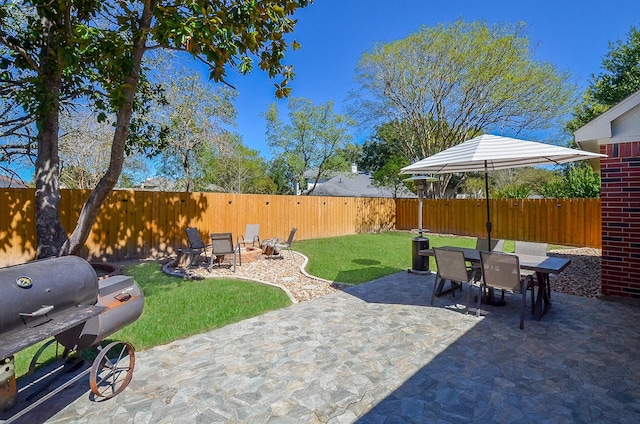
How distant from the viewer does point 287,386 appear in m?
2.85

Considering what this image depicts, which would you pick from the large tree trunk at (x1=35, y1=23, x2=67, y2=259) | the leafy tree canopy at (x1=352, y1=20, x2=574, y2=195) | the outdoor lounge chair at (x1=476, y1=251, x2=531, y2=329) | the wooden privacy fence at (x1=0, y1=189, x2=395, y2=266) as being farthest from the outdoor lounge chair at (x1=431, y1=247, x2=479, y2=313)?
the leafy tree canopy at (x1=352, y1=20, x2=574, y2=195)

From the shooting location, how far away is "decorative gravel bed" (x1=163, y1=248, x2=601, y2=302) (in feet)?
19.5

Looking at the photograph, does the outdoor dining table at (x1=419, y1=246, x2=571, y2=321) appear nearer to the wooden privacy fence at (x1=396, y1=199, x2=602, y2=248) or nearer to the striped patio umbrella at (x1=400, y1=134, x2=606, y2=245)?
the striped patio umbrella at (x1=400, y1=134, x2=606, y2=245)

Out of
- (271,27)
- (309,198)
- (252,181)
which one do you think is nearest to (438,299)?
(271,27)

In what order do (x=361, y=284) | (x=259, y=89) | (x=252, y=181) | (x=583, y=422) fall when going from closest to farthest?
(x=583, y=422) → (x=361, y=284) → (x=259, y=89) → (x=252, y=181)

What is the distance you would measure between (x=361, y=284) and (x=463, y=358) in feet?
10.3

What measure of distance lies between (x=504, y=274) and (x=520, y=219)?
36.5ft

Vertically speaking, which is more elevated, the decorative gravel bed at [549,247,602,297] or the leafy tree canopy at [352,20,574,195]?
the leafy tree canopy at [352,20,574,195]

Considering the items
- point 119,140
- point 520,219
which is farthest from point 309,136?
point 119,140

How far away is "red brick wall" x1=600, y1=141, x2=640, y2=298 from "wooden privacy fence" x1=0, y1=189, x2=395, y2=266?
962cm

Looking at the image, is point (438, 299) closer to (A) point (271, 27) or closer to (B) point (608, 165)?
(B) point (608, 165)

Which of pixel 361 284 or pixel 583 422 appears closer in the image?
pixel 583 422

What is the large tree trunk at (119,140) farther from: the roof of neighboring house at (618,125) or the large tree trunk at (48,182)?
the roof of neighboring house at (618,125)

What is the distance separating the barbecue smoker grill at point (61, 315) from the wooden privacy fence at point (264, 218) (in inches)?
244
